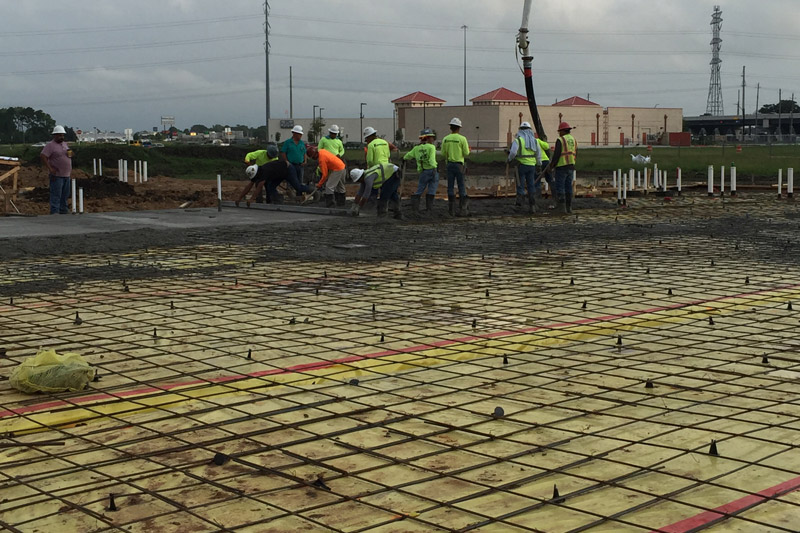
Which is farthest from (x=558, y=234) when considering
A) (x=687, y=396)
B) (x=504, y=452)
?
(x=504, y=452)

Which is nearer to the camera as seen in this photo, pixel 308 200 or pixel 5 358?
pixel 5 358

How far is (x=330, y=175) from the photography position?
591 inches

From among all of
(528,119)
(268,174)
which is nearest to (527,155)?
(268,174)

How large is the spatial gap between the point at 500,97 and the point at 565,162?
55.6 m

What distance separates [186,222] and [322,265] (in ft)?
15.4

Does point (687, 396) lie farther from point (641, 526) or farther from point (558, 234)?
point (558, 234)

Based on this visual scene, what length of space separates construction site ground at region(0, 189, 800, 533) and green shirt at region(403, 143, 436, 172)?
12.1 feet

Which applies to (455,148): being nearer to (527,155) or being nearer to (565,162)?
(527,155)

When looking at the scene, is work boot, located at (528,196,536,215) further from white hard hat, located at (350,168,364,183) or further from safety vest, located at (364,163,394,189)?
white hard hat, located at (350,168,364,183)

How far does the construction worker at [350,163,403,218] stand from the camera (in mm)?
13523

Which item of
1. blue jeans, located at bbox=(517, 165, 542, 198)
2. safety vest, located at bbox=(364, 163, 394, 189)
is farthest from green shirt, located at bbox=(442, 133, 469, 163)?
blue jeans, located at bbox=(517, 165, 542, 198)

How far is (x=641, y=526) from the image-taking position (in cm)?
315

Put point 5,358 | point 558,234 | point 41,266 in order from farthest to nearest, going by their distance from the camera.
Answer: point 558,234
point 41,266
point 5,358

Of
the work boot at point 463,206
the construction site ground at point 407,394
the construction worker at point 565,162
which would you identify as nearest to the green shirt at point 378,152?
the work boot at point 463,206
